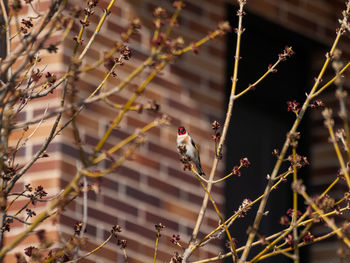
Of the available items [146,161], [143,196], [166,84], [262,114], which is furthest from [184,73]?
[262,114]

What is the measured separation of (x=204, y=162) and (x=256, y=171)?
126 cm

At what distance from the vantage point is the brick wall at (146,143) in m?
6.45

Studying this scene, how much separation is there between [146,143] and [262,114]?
2.03 meters

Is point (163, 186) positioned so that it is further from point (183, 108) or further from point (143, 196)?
point (183, 108)

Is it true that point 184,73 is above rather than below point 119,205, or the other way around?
above

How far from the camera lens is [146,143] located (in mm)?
7039

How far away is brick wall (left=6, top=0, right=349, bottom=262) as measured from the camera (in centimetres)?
645

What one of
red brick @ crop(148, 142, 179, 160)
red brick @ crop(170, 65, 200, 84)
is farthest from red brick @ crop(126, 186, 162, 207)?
red brick @ crop(170, 65, 200, 84)

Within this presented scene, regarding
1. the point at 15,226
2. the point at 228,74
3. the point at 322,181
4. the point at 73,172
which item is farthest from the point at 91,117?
the point at 322,181

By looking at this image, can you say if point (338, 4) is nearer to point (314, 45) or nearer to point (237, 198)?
point (314, 45)

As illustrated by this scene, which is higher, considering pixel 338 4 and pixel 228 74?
pixel 338 4

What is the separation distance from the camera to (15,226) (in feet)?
20.9

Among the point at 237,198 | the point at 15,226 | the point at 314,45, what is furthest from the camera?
the point at 314,45

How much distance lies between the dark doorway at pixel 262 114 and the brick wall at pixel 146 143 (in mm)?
486
